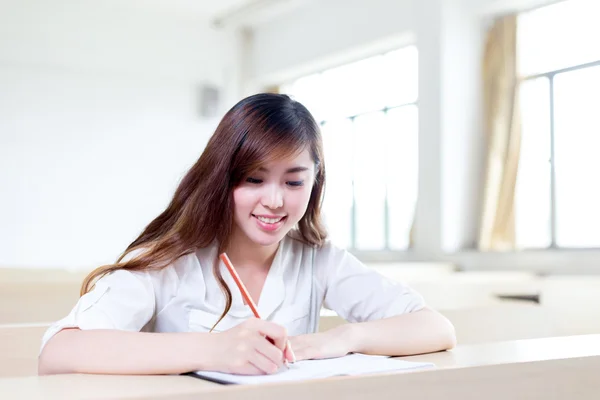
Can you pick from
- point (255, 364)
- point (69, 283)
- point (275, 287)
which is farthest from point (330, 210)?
point (255, 364)

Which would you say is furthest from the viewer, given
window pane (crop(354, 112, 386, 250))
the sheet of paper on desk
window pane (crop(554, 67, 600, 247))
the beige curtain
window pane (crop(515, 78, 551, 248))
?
window pane (crop(354, 112, 386, 250))

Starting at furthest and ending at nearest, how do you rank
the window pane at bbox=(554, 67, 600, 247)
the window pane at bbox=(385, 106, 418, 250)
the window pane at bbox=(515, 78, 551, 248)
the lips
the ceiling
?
1. the ceiling
2. the window pane at bbox=(385, 106, 418, 250)
3. the window pane at bbox=(515, 78, 551, 248)
4. the window pane at bbox=(554, 67, 600, 247)
5. the lips

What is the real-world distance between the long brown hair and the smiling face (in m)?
0.02

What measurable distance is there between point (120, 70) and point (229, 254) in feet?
23.0

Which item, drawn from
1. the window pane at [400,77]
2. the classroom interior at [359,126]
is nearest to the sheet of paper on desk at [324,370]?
the classroom interior at [359,126]

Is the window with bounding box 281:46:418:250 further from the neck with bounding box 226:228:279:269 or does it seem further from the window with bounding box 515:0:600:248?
the neck with bounding box 226:228:279:269

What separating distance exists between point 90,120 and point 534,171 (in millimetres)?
4840

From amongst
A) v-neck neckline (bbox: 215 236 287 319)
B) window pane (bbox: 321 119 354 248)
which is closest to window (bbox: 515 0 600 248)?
window pane (bbox: 321 119 354 248)

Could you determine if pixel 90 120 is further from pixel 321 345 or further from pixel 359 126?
pixel 321 345

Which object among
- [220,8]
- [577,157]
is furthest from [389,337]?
[220,8]

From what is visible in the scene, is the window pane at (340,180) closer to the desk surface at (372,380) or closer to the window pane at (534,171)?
the window pane at (534,171)

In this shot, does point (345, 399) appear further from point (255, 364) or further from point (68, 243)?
point (68, 243)

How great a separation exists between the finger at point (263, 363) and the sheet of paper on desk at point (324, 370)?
0.01m

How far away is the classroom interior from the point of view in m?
5.31
